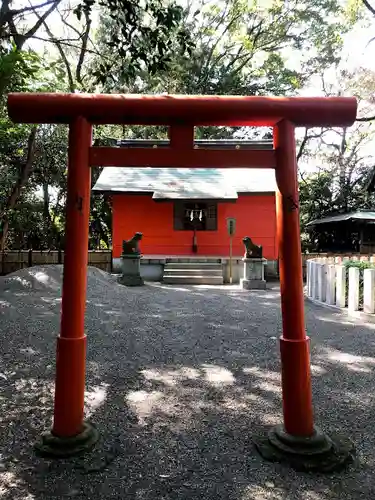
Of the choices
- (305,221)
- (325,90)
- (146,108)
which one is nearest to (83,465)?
(146,108)

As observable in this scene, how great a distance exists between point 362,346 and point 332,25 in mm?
19365

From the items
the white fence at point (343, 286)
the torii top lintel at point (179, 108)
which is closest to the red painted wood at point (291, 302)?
the torii top lintel at point (179, 108)

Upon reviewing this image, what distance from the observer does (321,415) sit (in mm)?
3232

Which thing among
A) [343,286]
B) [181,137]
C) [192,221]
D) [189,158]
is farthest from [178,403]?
[192,221]

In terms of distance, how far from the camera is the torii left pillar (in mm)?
2666

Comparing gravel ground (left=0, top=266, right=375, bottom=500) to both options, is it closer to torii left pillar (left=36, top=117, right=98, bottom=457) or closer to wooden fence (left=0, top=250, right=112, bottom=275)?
torii left pillar (left=36, top=117, right=98, bottom=457)

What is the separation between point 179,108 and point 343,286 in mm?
6092

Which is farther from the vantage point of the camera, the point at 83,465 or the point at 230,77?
the point at 230,77

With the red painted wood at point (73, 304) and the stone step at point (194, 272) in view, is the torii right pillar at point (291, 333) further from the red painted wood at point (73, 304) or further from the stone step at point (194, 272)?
the stone step at point (194, 272)

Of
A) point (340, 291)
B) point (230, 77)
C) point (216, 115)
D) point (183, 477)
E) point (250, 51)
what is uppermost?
point (250, 51)

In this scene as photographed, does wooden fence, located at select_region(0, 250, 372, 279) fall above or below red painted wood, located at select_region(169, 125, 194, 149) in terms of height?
below

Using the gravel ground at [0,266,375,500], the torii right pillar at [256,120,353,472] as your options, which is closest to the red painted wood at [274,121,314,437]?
the torii right pillar at [256,120,353,472]

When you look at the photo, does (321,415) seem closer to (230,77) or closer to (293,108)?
(293,108)

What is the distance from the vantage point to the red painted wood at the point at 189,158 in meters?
2.78
